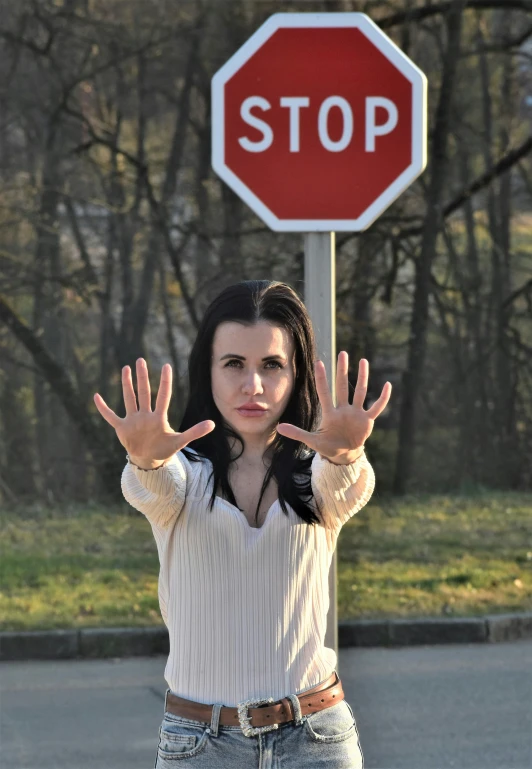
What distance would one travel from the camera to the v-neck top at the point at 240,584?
84.7 inches

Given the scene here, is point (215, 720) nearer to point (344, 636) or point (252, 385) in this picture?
point (252, 385)

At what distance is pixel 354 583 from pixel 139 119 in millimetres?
4959

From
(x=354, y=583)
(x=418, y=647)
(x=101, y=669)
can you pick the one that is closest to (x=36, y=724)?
(x=101, y=669)

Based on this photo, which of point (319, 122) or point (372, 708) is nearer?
point (319, 122)

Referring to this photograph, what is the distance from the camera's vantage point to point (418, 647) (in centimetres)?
690

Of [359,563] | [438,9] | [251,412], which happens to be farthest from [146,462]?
[438,9]

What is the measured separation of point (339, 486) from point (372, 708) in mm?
3862

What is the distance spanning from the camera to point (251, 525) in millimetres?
2236

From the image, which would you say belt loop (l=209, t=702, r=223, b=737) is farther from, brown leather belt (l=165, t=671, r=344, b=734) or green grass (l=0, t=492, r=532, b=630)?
green grass (l=0, t=492, r=532, b=630)

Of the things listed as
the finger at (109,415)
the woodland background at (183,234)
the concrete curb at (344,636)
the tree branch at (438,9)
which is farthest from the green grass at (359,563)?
the finger at (109,415)

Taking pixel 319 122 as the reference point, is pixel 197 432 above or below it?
below

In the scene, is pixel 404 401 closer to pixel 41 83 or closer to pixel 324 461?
pixel 41 83

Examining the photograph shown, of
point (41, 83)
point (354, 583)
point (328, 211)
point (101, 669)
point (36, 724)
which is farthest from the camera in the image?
point (41, 83)

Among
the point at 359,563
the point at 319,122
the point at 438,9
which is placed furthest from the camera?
the point at 438,9
